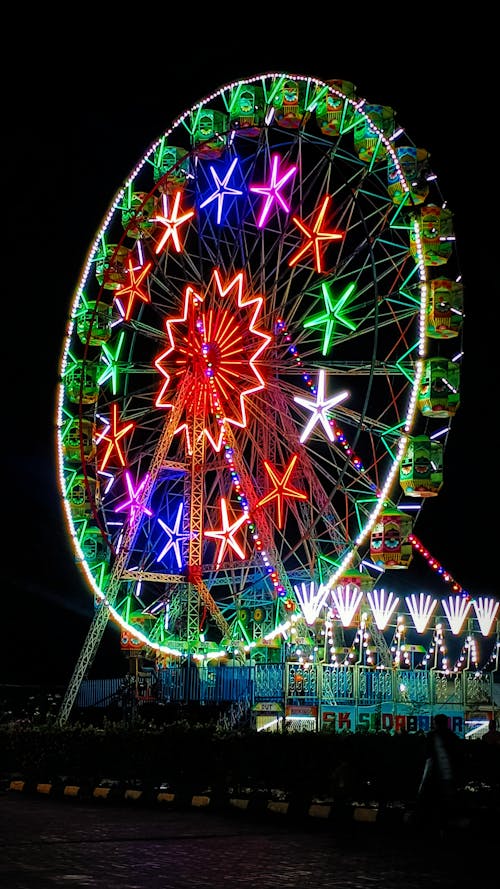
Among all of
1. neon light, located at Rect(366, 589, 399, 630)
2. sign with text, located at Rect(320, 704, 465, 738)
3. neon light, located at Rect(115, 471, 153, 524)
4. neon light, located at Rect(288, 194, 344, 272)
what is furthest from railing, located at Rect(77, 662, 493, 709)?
neon light, located at Rect(288, 194, 344, 272)

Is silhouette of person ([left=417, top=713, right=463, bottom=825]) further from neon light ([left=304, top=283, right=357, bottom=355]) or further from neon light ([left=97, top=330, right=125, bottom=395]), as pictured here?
neon light ([left=97, top=330, right=125, bottom=395])

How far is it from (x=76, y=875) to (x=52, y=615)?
45963mm

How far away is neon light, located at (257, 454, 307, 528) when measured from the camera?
25.9m

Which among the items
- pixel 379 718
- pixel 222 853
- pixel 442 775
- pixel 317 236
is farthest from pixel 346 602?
pixel 222 853

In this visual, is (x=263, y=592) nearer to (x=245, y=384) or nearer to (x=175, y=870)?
(x=245, y=384)

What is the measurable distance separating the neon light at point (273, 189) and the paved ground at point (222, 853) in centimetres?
1574

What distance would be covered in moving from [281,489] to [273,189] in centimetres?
726

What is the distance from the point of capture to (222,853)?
1171cm

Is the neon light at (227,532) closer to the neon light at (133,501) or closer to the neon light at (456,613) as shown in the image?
the neon light at (133,501)

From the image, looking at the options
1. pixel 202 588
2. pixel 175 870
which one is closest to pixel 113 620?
pixel 202 588

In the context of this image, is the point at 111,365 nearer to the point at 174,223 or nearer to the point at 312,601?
the point at 174,223

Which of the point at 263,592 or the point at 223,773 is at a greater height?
the point at 263,592

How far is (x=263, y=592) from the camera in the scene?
31.6 m

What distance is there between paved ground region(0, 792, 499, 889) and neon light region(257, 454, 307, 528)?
10.8 metres
